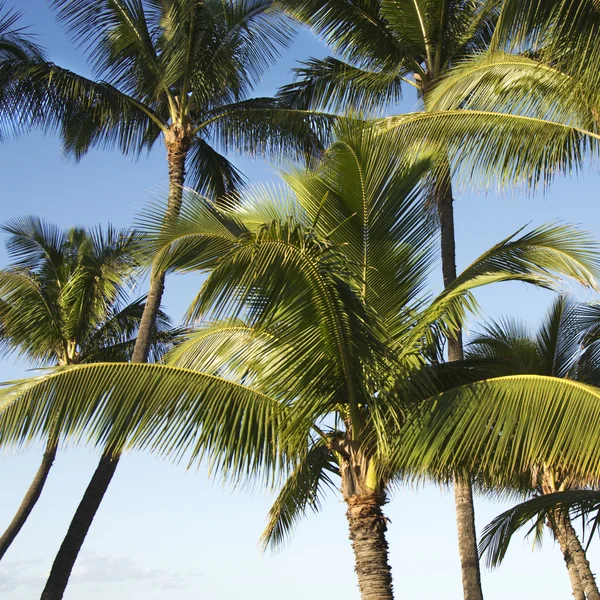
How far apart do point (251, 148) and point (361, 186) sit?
690cm

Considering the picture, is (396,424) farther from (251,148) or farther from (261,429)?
(251,148)

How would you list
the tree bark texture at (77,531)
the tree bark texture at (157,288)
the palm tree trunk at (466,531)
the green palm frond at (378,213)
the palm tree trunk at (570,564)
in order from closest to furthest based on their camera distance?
1. the green palm frond at (378,213)
2. the palm tree trunk at (466,531)
3. the tree bark texture at (77,531)
4. the tree bark texture at (157,288)
5. the palm tree trunk at (570,564)

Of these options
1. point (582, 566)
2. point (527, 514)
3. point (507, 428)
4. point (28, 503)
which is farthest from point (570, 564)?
point (28, 503)

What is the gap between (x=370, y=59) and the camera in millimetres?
13852

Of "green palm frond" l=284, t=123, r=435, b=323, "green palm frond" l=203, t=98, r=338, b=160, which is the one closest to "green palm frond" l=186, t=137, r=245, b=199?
"green palm frond" l=203, t=98, r=338, b=160

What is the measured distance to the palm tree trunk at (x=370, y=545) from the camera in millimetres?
7012

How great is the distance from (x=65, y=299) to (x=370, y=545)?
34.7 feet

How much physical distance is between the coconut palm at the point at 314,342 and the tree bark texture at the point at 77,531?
4210mm

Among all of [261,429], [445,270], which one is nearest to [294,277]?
[261,429]

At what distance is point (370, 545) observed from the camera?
7.11 meters

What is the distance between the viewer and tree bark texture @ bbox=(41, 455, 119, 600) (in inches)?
437

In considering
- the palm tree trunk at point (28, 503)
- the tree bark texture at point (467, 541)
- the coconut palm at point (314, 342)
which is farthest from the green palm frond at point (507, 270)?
the palm tree trunk at point (28, 503)

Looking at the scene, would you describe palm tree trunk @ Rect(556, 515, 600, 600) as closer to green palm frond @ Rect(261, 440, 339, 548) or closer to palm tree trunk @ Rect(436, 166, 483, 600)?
palm tree trunk @ Rect(436, 166, 483, 600)

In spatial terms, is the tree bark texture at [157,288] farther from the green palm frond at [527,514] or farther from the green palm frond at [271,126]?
the green palm frond at [527,514]
